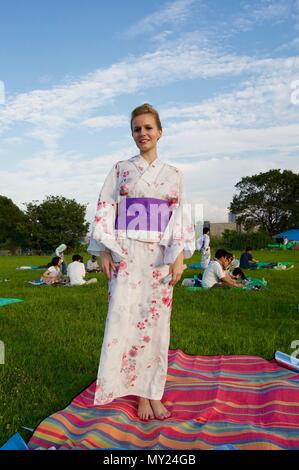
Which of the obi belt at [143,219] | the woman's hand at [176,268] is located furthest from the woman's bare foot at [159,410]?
the obi belt at [143,219]

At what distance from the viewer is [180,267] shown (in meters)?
3.48

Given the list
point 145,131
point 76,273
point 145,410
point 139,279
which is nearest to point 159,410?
point 145,410

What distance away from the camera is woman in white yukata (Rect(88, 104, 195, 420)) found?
3.39 metres

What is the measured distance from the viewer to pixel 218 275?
1034 centimetres

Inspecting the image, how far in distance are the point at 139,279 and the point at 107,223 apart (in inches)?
20.3

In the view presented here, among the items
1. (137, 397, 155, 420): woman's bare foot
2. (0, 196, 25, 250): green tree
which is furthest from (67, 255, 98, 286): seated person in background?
(0, 196, 25, 250): green tree

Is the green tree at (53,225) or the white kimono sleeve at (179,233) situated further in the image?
the green tree at (53,225)

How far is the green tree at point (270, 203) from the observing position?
49938mm

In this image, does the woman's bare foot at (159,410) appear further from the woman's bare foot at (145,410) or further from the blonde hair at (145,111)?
the blonde hair at (145,111)

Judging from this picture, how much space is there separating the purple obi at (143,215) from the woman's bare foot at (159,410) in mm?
1332

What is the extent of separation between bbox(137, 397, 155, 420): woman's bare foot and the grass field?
0.68 meters

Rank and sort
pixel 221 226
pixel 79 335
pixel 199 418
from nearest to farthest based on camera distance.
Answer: pixel 199 418, pixel 79 335, pixel 221 226

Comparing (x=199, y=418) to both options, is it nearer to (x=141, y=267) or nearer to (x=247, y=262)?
(x=141, y=267)

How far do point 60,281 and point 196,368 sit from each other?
8655 mm
